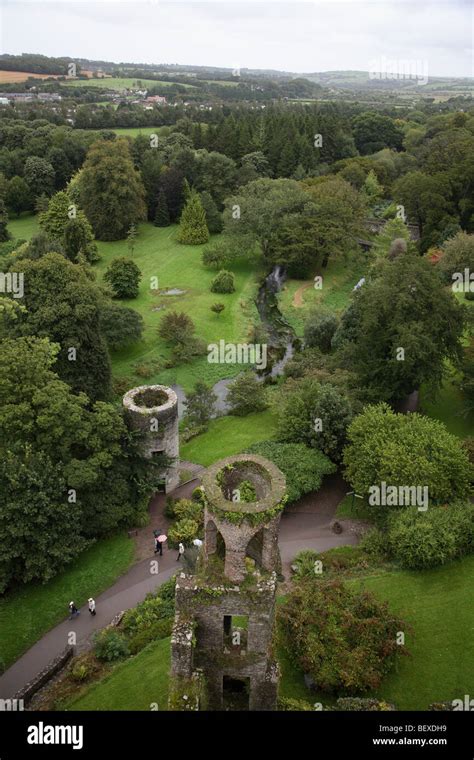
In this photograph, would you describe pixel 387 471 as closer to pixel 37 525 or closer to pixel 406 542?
pixel 406 542

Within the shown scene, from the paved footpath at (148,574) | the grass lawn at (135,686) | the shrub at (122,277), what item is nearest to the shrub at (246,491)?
the grass lawn at (135,686)

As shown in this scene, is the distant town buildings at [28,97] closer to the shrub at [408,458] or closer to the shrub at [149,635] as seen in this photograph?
the shrub at [408,458]

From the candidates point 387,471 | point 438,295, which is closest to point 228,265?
point 438,295

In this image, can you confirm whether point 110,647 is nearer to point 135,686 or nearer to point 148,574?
point 135,686

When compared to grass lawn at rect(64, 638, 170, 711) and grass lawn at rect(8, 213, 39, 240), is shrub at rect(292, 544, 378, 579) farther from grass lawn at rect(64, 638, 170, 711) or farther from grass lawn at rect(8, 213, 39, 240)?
grass lawn at rect(8, 213, 39, 240)

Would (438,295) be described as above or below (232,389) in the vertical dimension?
above

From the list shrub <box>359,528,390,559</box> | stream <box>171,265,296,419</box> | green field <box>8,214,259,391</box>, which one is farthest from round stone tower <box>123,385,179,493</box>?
shrub <box>359,528,390,559</box>
